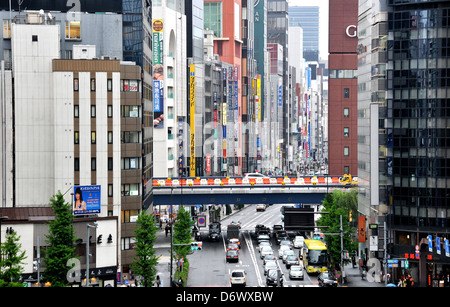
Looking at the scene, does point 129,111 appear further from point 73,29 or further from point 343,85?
point 343,85

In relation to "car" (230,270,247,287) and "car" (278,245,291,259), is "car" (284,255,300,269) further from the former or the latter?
"car" (230,270,247,287)

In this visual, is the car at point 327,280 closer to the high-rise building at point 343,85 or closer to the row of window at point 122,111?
the row of window at point 122,111

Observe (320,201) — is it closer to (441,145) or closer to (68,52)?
(441,145)

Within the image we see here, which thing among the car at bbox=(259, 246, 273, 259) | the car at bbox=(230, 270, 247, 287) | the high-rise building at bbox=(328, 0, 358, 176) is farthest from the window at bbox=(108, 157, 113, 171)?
the high-rise building at bbox=(328, 0, 358, 176)

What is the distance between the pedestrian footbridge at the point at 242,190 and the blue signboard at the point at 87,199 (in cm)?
3713

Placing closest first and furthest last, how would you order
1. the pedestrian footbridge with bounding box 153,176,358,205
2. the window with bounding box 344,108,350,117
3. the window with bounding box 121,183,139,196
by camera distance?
1. the window with bounding box 121,183,139,196
2. the pedestrian footbridge with bounding box 153,176,358,205
3. the window with bounding box 344,108,350,117

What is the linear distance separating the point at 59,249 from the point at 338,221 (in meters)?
35.1

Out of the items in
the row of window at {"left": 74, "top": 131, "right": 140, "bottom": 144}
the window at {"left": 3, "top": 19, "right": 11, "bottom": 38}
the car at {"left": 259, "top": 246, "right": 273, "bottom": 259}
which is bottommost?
the car at {"left": 259, "top": 246, "right": 273, "bottom": 259}

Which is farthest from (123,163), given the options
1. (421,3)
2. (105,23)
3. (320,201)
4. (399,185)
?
(320,201)

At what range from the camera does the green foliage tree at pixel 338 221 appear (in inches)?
2963

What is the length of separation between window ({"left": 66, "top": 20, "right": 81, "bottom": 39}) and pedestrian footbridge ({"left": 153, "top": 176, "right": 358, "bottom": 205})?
28.1 m

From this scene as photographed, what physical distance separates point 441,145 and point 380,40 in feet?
38.3

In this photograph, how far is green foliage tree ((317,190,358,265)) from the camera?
75250 mm
